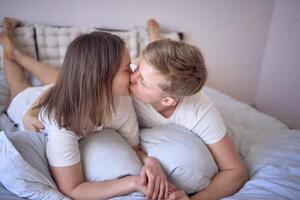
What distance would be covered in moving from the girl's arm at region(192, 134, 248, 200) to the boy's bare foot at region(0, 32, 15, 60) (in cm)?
120

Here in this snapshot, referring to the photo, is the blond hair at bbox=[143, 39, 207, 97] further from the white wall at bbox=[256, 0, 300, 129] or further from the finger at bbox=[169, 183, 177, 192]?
the white wall at bbox=[256, 0, 300, 129]

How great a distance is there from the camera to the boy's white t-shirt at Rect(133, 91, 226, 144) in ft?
3.40

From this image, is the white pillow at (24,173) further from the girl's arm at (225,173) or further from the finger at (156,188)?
the girl's arm at (225,173)

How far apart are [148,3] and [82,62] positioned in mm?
1210

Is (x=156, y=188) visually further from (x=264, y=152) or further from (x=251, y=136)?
(x=251, y=136)

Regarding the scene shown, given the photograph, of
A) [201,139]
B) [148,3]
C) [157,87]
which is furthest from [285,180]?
[148,3]

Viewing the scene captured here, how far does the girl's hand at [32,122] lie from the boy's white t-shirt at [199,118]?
449 mm

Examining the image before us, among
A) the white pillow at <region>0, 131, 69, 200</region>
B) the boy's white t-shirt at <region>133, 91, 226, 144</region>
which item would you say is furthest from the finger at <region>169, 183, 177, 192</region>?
the white pillow at <region>0, 131, 69, 200</region>

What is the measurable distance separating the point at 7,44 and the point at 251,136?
1402 millimetres

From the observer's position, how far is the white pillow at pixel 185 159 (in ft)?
3.20

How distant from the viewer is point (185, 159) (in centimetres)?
98

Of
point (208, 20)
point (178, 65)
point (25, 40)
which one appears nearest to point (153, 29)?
point (208, 20)

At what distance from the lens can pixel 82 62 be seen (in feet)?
2.92

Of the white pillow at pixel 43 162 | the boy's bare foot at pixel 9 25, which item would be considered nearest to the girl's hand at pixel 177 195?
the white pillow at pixel 43 162
